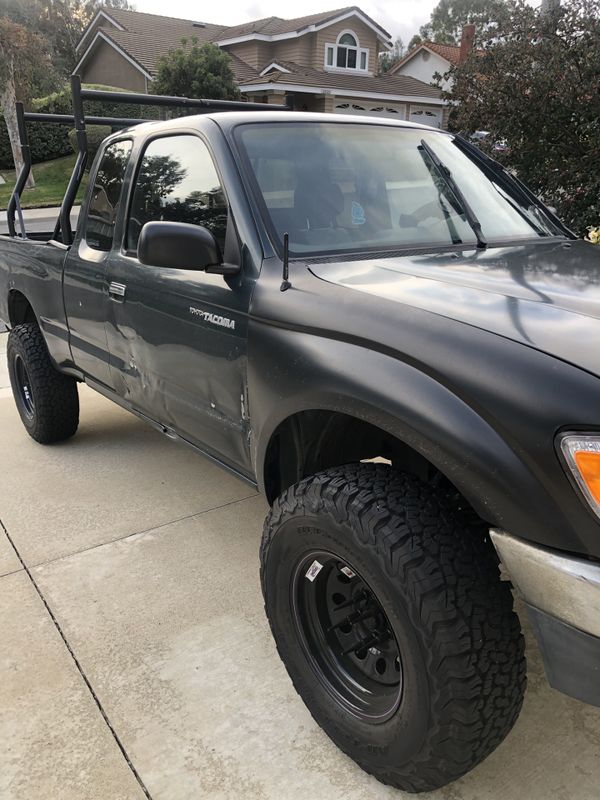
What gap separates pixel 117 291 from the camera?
125 inches

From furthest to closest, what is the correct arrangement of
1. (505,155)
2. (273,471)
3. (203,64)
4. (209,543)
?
(203,64) < (505,155) < (209,543) < (273,471)

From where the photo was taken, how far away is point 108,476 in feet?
13.6

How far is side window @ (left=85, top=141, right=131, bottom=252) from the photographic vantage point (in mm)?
3348

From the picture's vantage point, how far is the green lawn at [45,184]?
2209cm

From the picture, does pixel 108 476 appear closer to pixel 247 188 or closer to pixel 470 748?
pixel 247 188

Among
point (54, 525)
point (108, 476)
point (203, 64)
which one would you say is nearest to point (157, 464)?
point (108, 476)

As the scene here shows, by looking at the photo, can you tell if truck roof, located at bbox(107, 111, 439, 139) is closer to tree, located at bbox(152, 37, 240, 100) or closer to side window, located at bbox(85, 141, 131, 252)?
side window, located at bbox(85, 141, 131, 252)

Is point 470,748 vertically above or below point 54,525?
above

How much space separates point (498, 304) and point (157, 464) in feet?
9.60

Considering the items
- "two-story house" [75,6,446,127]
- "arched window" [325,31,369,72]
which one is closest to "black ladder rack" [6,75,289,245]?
"two-story house" [75,6,446,127]

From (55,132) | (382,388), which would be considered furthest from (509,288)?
(55,132)

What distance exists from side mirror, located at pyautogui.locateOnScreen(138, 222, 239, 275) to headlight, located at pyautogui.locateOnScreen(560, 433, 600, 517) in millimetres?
1339

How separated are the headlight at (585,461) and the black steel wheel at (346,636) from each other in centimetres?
70

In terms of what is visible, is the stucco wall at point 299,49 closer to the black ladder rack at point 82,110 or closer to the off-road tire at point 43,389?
the black ladder rack at point 82,110
